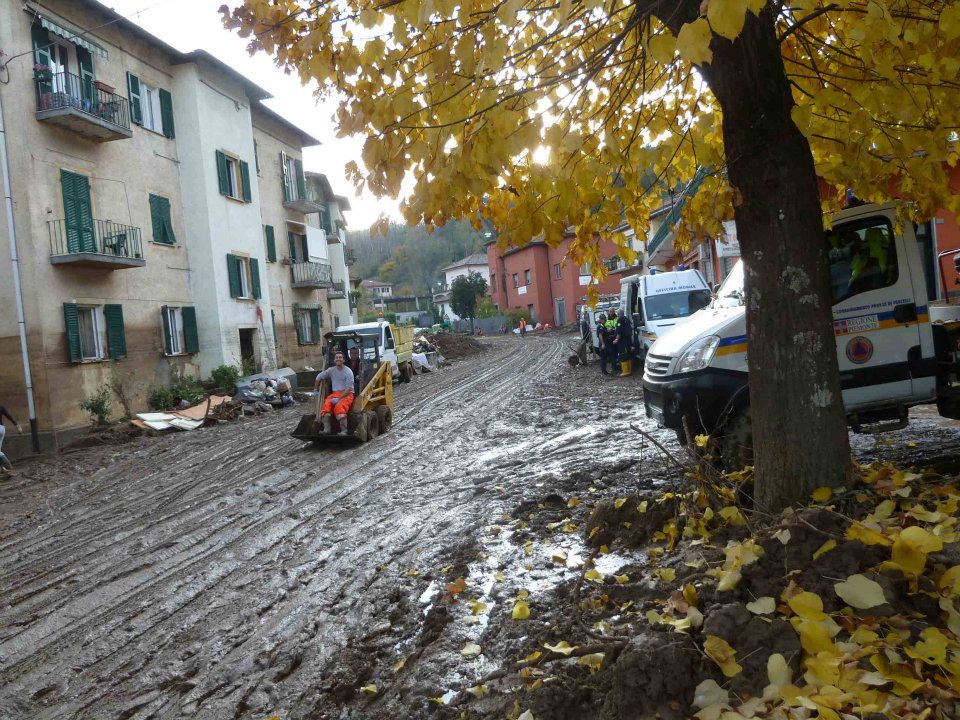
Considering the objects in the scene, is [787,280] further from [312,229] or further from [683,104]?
[312,229]

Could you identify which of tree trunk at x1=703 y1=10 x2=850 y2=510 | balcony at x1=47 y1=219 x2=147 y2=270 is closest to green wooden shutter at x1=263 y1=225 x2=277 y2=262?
balcony at x1=47 y1=219 x2=147 y2=270

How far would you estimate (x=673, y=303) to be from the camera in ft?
64.6

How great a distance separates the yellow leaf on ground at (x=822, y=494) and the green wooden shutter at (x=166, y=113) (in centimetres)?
2378

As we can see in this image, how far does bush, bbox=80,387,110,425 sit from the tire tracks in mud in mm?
7132

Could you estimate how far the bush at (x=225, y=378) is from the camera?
23.3 meters

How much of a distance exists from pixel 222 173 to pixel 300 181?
827cm

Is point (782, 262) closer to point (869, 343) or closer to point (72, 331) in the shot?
point (869, 343)

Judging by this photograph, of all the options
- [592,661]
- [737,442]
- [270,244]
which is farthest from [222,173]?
[592,661]

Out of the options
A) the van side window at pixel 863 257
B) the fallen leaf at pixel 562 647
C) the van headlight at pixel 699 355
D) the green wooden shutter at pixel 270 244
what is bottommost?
the fallen leaf at pixel 562 647

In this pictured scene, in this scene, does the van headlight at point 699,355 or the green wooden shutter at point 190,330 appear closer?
the van headlight at point 699,355

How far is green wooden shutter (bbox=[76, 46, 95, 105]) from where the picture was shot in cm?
1914

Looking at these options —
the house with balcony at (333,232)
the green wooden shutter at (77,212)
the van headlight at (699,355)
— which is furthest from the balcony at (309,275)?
the van headlight at (699,355)

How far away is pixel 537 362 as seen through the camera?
30.0 metres

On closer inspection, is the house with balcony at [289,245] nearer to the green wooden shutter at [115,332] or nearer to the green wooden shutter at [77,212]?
the green wooden shutter at [115,332]
